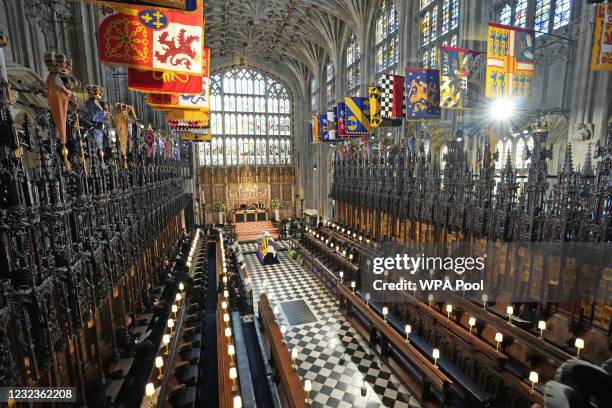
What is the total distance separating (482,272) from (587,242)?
2642mm

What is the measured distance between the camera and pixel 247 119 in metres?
28.2

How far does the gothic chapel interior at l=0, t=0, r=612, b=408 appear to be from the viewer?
12.2 ft

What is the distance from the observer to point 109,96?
10703 mm

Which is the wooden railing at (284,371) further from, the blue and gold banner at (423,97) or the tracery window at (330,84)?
the tracery window at (330,84)

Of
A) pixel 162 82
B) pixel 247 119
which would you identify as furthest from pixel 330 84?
pixel 162 82

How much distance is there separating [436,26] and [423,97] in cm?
606

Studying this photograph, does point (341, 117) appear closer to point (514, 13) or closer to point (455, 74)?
point (455, 74)

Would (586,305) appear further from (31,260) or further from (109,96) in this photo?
(109,96)

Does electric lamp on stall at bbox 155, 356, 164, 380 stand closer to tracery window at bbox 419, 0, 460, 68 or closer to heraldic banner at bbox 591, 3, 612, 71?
heraldic banner at bbox 591, 3, 612, 71

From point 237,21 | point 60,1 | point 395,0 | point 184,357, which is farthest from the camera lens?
point 237,21

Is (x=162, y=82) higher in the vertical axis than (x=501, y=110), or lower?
lower

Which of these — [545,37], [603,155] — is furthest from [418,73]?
[603,155]

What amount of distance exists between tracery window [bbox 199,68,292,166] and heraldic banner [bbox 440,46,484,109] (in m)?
21.8

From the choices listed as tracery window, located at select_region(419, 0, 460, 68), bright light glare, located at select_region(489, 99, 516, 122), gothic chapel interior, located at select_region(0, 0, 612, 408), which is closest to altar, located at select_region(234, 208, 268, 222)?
gothic chapel interior, located at select_region(0, 0, 612, 408)
